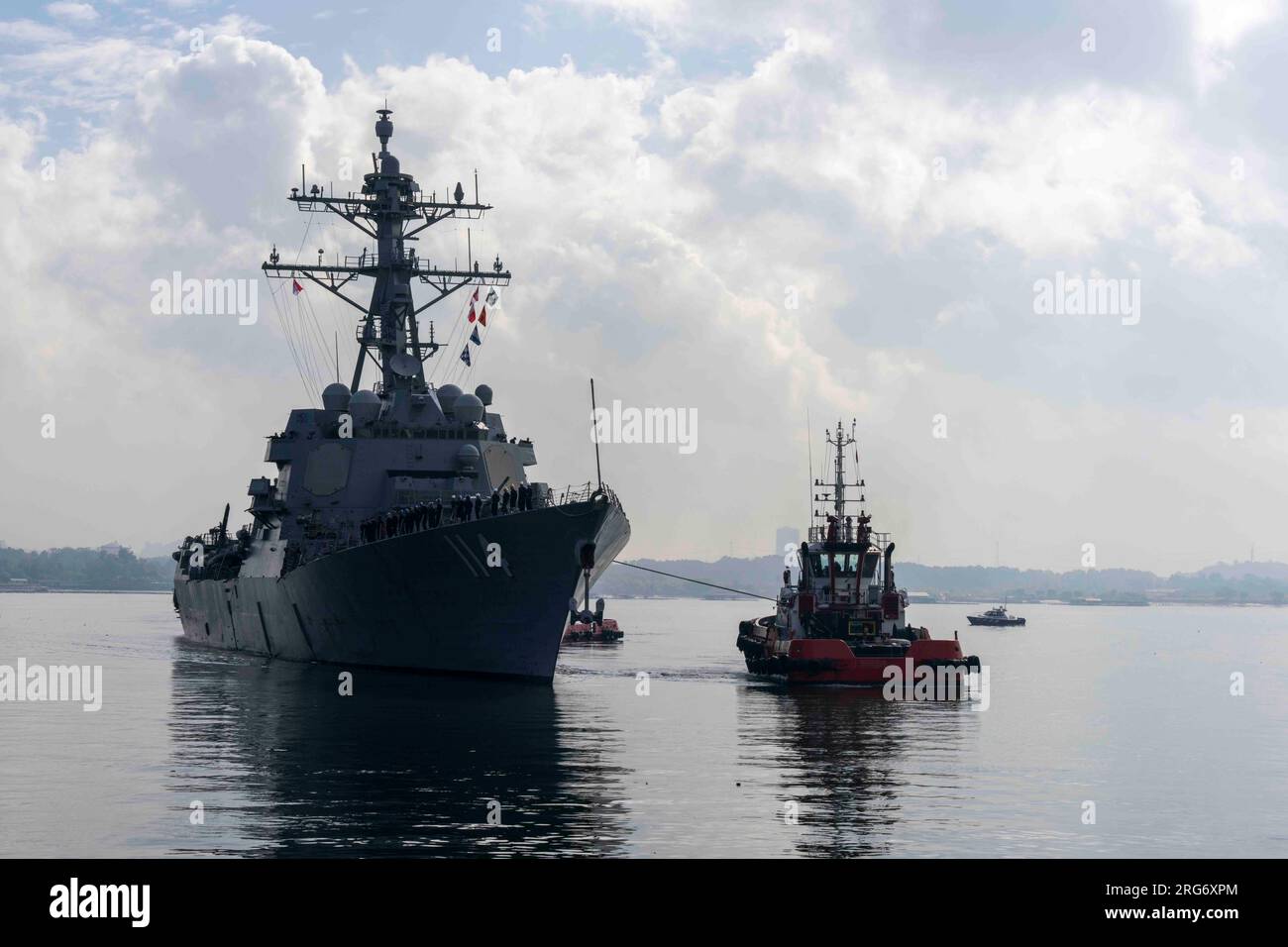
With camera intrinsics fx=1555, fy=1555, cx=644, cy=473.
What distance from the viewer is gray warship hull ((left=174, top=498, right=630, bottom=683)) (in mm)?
38344

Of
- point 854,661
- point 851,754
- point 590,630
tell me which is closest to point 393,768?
point 851,754

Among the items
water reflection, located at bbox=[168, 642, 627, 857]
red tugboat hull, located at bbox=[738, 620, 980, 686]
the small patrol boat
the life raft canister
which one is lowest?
the small patrol boat

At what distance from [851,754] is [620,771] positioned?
523 centimetres

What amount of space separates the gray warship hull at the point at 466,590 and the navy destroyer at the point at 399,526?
0.04 metres

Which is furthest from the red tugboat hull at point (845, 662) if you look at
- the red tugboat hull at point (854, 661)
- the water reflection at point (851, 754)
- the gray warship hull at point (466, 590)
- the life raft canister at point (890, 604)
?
the gray warship hull at point (466, 590)

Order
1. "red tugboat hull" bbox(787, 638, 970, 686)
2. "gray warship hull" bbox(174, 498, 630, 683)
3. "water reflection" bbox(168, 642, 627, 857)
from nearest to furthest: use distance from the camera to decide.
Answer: "water reflection" bbox(168, 642, 627, 857) → "gray warship hull" bbox(174, 498, 630, 683) → "red tugboat hull" bbox(787, 638, 970, 686)

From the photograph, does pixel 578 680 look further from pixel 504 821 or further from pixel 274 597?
pixel 504 821

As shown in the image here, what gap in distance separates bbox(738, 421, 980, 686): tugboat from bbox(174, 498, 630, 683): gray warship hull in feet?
19.7

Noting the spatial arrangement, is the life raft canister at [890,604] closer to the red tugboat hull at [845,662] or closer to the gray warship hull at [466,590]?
the red tugboat hull at [845,662]

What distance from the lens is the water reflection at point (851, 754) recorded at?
20.8 m

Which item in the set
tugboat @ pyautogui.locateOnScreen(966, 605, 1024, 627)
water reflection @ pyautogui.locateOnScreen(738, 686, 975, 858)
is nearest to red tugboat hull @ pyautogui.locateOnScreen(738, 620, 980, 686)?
water reflection @ pyautogui.locateOnScreen(738, 686, 975, 858)

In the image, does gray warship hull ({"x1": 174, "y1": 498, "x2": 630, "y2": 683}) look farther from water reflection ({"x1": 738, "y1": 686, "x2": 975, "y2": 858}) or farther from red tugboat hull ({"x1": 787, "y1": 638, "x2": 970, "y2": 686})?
red tugboat hull ({"x1": 787, "y1": 638, "x2": 970, "y2": 686})

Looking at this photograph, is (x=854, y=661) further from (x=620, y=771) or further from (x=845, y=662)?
(x=620, y=771)
